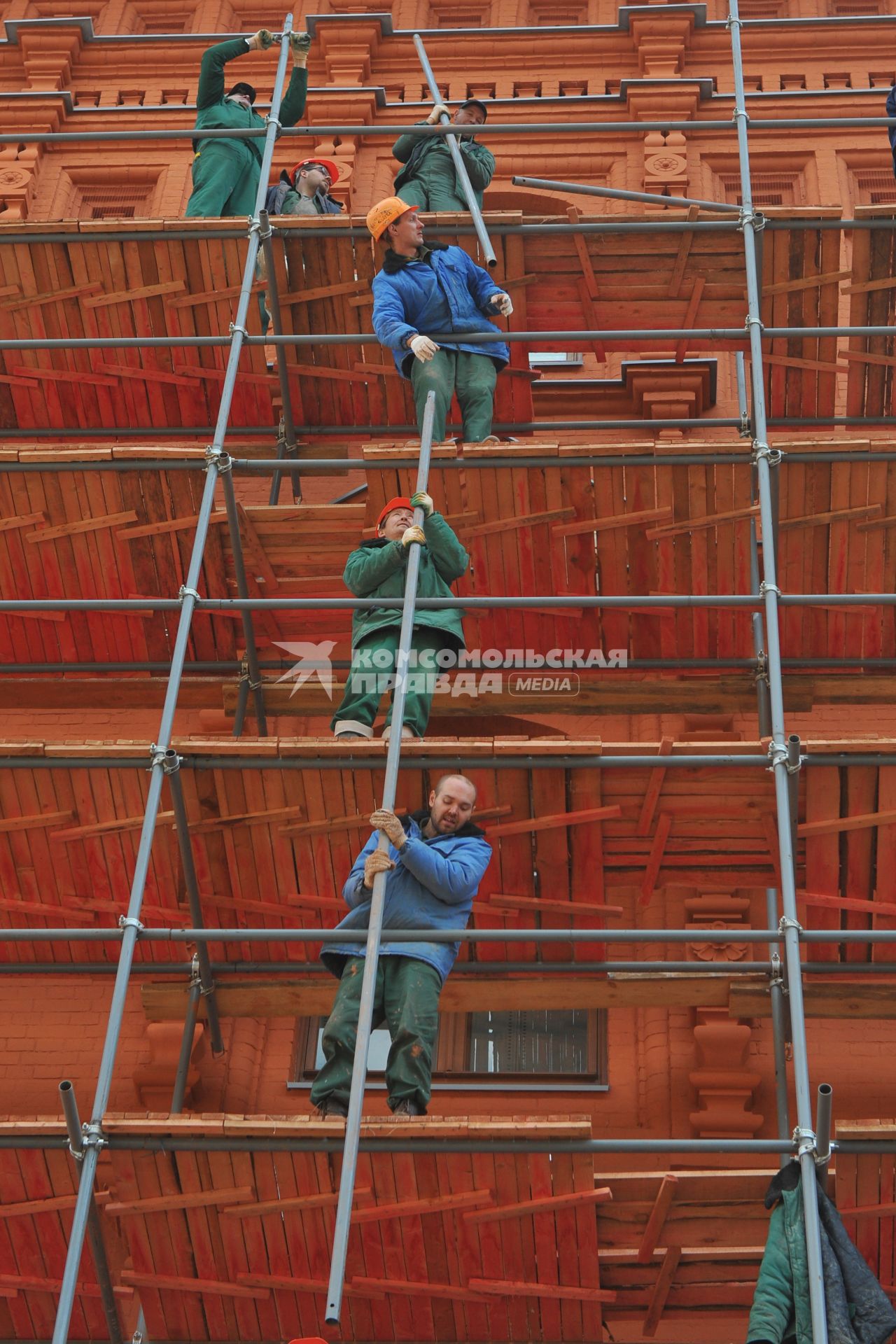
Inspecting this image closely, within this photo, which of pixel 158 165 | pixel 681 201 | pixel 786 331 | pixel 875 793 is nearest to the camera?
pixel 875 793

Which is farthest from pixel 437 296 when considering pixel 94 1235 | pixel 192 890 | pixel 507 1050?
pixel 94 1235

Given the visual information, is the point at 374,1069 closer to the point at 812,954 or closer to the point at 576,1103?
the point at 576,1103

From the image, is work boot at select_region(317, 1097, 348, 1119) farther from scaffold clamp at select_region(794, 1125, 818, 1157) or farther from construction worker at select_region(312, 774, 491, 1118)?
scaffold clamp at select_region(794, 1125, 818, 1157)

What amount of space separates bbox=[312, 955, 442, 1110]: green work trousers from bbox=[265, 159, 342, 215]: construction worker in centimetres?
716

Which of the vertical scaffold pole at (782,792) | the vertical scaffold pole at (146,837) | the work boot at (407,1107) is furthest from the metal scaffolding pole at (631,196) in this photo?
the work boot at (407,1107)

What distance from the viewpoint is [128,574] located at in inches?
Result: 510

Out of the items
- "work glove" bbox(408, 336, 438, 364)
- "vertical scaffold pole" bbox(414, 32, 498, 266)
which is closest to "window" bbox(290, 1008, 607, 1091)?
"work glove" bbox(408, 336, 438, 364)

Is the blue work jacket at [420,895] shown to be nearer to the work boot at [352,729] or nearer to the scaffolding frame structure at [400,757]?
the scaffolding frame structure at [400,757]

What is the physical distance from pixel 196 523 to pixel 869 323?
16.3 feet

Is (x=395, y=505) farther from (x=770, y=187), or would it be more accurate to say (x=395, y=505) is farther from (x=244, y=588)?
(x=770, y=187)

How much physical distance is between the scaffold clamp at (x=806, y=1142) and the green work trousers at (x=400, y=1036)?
1.80 metres

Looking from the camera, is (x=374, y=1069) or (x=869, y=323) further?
(x=869, y=323)

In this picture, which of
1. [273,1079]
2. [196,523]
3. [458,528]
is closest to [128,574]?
[196,523]

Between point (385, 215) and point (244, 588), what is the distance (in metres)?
2.57
